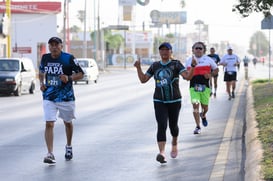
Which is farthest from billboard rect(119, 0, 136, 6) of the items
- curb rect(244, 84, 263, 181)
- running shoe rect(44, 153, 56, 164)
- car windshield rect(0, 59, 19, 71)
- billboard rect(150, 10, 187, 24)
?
running shoe rect(44, 153, 56, 164)

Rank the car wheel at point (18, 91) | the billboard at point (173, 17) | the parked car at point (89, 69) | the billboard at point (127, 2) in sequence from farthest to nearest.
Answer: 1. the billboard at point (173, 17)
2. the billboard at point (127, 2)
3. the parked car at point (89, 69)
4. the car wheel at point (18, 91)

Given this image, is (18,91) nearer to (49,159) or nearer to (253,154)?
(49,159)

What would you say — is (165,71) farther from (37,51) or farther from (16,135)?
(37,51)

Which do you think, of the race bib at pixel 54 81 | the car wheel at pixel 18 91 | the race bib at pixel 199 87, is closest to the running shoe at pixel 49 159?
the race bib at pixel 54 81

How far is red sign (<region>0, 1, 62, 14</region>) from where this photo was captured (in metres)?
75.2

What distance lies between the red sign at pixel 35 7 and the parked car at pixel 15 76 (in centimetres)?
4527

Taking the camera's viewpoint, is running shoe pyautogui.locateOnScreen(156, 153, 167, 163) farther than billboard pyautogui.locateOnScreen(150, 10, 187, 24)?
No

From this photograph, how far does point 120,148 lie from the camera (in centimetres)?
1230

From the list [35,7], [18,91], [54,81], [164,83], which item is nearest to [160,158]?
[164,83]

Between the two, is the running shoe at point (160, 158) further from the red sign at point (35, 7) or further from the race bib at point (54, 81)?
the red sign at point (35, 7)

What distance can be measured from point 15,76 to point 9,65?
1045mm

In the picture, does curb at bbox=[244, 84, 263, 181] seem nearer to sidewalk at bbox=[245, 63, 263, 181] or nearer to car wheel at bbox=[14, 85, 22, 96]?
sidewalk at bbox=[245, 63, 263, 181]

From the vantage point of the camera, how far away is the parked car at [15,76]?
92.9ft

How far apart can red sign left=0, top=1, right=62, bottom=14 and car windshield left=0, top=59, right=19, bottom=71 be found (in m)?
46.3
